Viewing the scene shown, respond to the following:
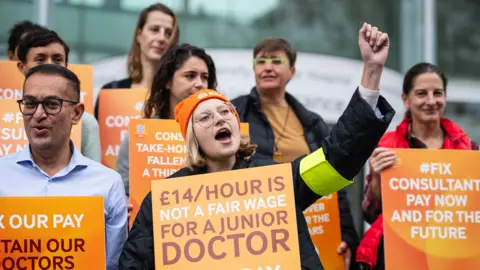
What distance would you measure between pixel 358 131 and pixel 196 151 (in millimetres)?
771

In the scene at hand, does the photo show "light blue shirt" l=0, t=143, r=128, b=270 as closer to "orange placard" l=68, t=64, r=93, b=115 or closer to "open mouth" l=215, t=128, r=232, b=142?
"open mouth" l=215, t=128, r=232, b=142

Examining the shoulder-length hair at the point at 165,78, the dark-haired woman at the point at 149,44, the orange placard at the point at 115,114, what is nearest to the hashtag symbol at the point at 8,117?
the orange placard at the point at 115,114

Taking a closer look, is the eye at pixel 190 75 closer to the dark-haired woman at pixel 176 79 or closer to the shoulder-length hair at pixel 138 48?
the dark-haired woman at pixel 176 79

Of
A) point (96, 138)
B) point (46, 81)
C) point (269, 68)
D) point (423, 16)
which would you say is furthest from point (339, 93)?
point (46, 81)

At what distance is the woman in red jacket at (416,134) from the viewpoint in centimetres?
511

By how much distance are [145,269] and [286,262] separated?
2.05 feet

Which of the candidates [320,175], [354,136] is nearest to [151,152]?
[320,175]

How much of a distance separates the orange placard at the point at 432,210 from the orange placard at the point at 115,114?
172 cm

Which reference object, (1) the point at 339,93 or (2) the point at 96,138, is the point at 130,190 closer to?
(2) the point at 96,138

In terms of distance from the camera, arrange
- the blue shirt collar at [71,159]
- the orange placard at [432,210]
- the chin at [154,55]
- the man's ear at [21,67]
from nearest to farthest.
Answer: the blue shirt collar at [71,159] → the orange placard at [432,210] → the man's ear at [21,67] → the chin at [154,55]

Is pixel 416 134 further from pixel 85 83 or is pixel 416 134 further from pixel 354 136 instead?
pixel 85 83

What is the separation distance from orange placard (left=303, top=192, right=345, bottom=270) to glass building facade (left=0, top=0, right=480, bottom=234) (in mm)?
3052

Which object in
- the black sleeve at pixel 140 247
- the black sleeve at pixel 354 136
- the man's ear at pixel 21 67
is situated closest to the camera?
the black sleeve at pixel 354 136

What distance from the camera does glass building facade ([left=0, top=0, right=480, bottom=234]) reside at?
349 inches
